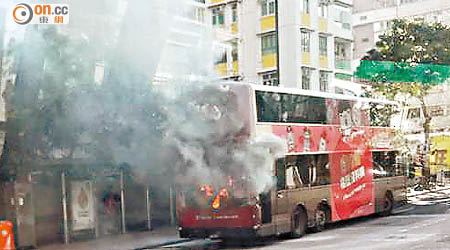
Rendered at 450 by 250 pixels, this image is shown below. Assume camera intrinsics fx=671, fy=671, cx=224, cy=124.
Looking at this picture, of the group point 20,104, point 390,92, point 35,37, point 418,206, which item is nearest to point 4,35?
point 35,37

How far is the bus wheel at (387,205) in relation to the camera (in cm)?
1930

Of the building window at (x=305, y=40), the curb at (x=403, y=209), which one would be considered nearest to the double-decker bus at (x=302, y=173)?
the curb at (x=403, y=209)

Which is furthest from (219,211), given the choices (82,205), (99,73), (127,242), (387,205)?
(387,205)

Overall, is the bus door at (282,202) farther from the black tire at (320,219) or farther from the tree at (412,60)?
the tree at (412,60)

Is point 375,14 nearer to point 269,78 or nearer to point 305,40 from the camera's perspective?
point 305,40

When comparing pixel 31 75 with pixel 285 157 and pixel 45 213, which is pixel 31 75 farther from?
pixel 285 157

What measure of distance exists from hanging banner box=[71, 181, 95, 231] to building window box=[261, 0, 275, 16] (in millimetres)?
16262

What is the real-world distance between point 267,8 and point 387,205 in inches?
549

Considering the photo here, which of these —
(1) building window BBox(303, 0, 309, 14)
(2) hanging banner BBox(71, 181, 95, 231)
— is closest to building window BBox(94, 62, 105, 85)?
(2) hanging banner BBox(71, 181, 95, 231)

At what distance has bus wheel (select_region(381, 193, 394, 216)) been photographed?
63.3 ft

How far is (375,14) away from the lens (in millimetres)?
43656

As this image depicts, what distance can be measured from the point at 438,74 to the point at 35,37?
744 inches

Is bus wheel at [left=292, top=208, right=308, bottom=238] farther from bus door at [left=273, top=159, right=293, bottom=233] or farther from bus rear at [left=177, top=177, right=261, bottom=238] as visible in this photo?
bus rear at [left=177, top=177, right=261, bottom=238]

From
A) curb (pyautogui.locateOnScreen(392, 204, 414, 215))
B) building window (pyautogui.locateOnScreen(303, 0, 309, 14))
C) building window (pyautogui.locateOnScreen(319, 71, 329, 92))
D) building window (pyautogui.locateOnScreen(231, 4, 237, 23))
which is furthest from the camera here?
building window (pyautogui.locateOnScreen(319, 71, 329, 92))
